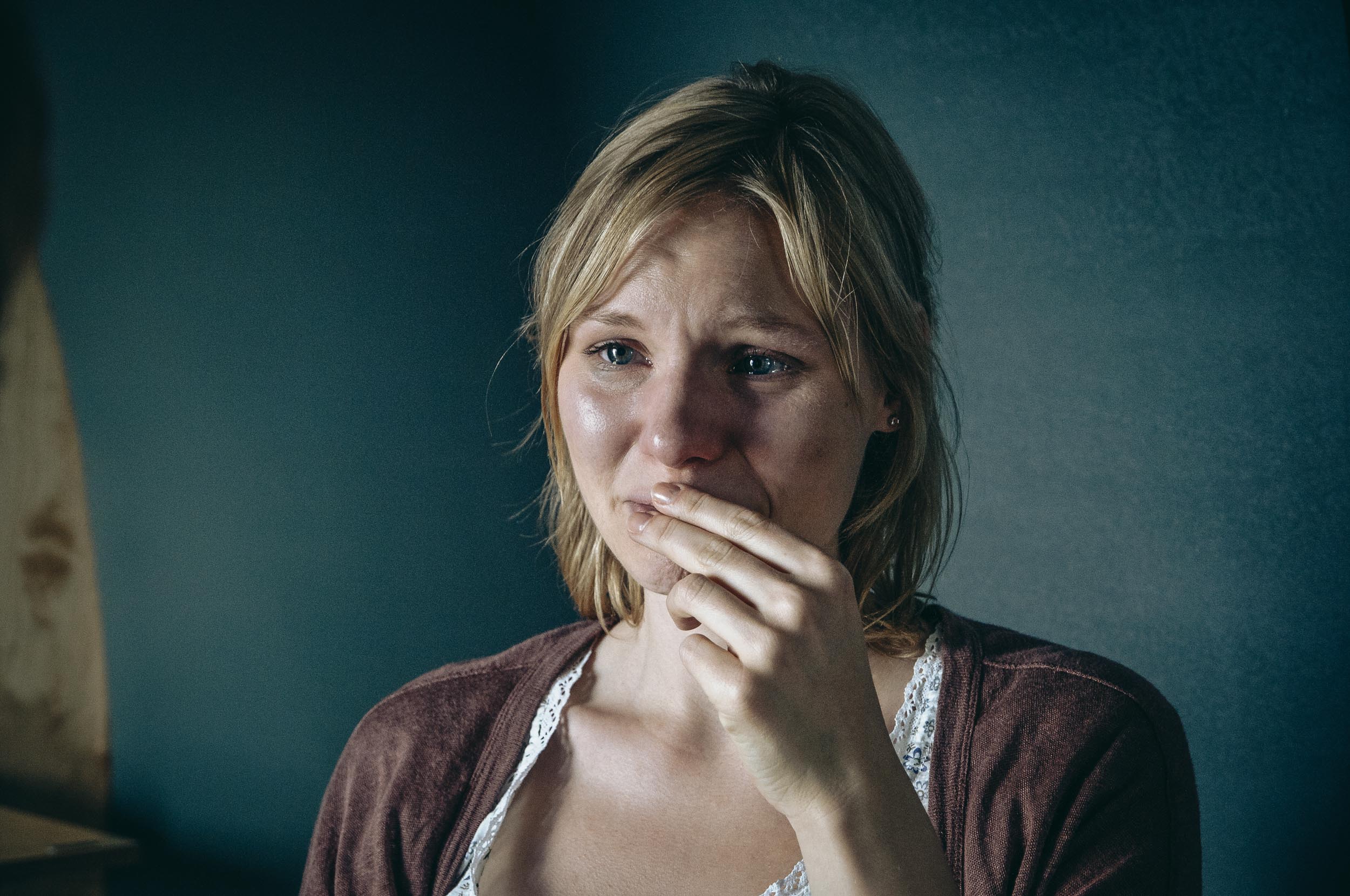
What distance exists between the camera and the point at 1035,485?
1.55 m

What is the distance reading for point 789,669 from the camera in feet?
2.62

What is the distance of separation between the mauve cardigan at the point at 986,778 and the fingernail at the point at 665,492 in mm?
478

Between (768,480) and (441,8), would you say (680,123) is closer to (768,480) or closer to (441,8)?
(768,480)

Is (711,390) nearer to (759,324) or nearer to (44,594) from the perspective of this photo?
(759,324)

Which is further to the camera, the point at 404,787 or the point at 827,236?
the point at 404,787

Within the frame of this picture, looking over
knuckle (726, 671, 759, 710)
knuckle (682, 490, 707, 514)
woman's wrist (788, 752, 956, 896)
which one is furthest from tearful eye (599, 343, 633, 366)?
woman's wrist (788, 752, 956, 896)

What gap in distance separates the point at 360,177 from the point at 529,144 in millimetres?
527

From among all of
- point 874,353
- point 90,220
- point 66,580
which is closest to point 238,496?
point 66,580

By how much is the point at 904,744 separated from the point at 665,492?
481 millimetres

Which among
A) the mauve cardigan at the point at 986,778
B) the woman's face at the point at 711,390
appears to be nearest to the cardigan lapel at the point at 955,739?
the mauve cardigan at the point at 986,778

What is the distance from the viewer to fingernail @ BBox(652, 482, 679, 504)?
90cm

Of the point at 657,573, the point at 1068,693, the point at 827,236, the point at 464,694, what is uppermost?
the point at 827,236

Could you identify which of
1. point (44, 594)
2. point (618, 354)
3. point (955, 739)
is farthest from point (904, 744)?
point (44, 594)

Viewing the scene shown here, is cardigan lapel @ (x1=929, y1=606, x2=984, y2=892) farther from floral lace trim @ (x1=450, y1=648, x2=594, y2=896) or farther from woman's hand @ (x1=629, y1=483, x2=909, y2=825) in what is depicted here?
floral lace trim @ (x1=450, y1=648, x2=594, y2=896)
